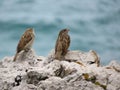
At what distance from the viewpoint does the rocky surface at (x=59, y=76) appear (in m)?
19.4

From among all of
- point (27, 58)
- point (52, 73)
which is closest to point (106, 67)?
point (52, 73)

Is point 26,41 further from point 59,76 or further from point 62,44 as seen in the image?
point 59,76

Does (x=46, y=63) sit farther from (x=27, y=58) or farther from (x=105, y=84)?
(x=105, y=84)

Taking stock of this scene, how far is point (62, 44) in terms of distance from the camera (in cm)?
2545

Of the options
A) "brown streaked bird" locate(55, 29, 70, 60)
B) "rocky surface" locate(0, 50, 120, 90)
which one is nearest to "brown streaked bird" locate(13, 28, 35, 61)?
"brown streaked bird" locate(55, 29, 70, 60)

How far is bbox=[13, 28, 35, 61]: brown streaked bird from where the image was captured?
2548cm

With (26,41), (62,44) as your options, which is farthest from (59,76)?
(26,41)

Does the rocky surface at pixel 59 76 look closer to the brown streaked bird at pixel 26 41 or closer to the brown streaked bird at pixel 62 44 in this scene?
the brown streaked bird at pixel 62 44

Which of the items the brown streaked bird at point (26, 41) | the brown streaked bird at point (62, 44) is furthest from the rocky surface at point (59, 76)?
the brown streaked bird at point (26, 41)

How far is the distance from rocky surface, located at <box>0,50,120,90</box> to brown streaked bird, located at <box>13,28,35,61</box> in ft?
7.40

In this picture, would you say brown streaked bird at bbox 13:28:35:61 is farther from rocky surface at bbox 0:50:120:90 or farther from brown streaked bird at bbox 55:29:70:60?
rocky surface at bbox 0:50:120:90

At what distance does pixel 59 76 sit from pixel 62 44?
16.5ft

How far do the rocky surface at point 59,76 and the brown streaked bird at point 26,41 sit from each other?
7.40ft

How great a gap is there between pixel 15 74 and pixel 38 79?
55.3 inches
